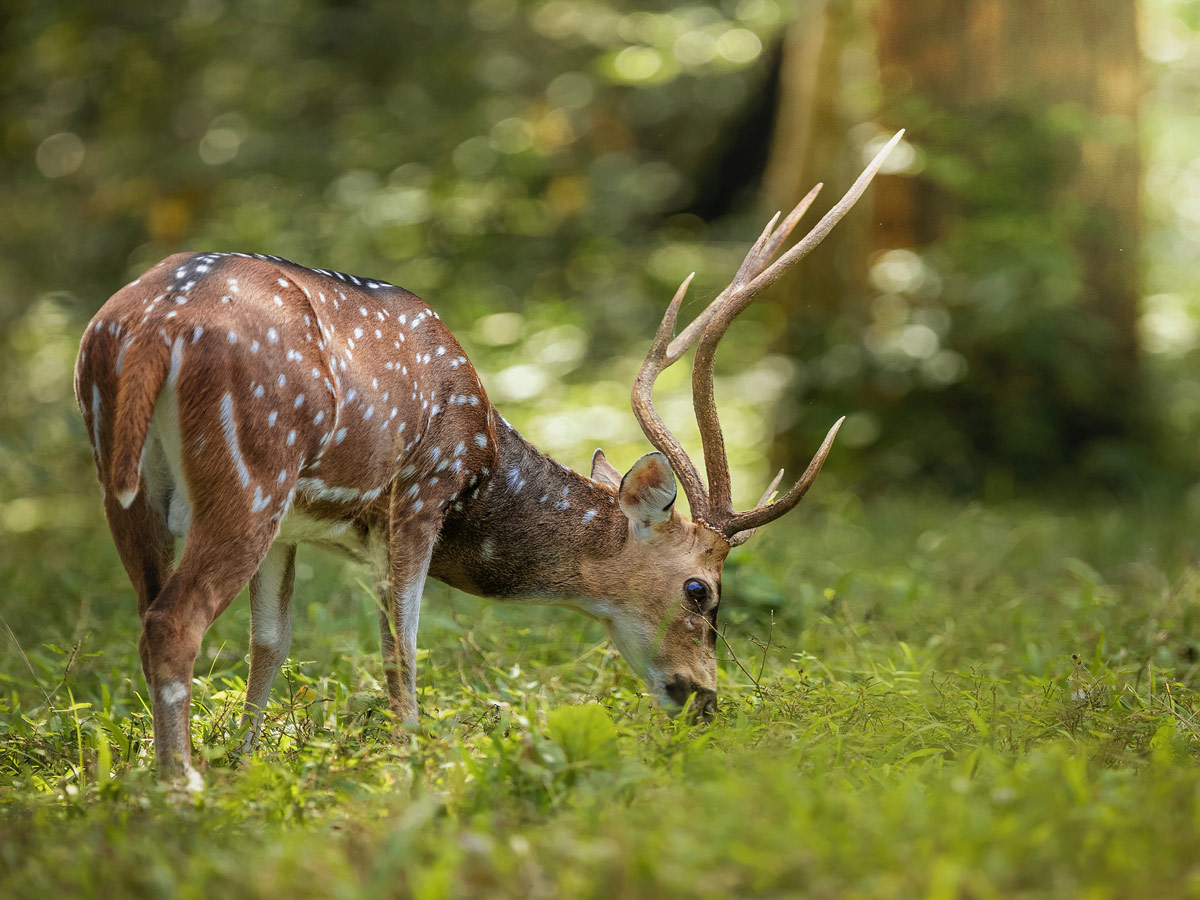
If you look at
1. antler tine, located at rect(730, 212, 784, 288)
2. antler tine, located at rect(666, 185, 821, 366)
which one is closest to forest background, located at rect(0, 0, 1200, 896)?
antler tine, located at rect(666, 185, 821, 366)

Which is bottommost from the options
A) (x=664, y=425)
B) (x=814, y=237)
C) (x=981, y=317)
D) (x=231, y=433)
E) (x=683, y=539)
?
(x=981, y=317)

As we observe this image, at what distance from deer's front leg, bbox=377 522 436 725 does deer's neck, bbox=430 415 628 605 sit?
0.89 ft

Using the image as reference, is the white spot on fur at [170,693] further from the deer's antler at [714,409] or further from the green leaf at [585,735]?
the deer's antler at [714,409]

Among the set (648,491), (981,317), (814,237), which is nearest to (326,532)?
(648,491)

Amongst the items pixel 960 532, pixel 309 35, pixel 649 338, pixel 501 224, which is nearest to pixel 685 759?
pixel 960 532

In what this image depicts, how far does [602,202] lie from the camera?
1178 centimetres

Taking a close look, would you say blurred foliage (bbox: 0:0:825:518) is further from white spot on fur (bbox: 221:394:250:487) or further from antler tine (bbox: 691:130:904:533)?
white spot on fur (bbox: 221:394:250:487)

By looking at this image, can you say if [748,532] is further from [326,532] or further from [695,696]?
[326,532]

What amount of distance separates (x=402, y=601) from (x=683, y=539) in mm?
1106

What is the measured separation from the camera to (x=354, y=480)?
12.5 feet

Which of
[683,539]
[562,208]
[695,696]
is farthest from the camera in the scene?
[562,208]

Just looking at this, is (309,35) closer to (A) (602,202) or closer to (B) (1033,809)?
(A) (602,202)

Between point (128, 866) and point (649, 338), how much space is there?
28.5ft

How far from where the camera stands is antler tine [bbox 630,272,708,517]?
448cm
